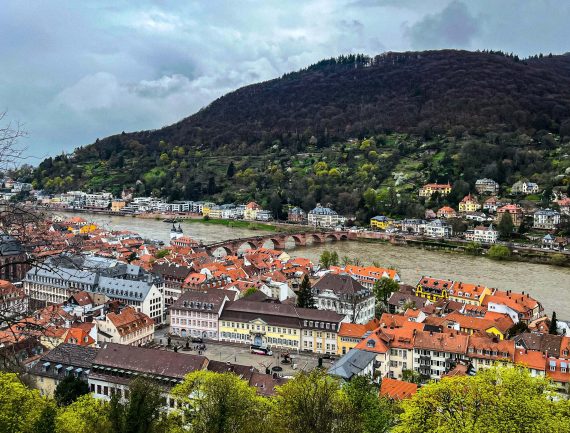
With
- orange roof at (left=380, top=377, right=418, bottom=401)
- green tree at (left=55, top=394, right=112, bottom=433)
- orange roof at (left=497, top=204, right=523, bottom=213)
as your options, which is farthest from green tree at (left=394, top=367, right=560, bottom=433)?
orange roof at (left=497, top=204, right=523, bottom=213)

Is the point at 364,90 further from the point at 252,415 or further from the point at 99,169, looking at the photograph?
the point at 252,415

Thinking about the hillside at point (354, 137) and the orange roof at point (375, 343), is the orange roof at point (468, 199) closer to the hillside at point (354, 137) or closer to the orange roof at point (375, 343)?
the hillside at point (354, 137)

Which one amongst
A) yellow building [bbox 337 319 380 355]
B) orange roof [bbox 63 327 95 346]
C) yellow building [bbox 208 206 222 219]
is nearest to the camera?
orange roof [bbox 63 327 95 346]

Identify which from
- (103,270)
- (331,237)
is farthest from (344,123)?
(103,270)

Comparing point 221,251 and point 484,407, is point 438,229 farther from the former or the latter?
point 484,407

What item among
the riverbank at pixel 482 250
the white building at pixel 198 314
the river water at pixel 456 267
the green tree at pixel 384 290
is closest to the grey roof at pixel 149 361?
the white building at pixel 198 314

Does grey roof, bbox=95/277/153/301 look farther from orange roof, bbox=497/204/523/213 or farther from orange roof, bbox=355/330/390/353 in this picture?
orange roof, bbox=497/204/523/213
